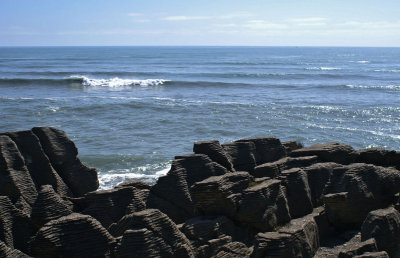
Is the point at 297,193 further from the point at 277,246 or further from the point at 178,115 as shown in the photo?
the point at 178,115

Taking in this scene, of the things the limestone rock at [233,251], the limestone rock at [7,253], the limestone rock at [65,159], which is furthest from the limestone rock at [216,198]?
the limestone rock at [65,159]

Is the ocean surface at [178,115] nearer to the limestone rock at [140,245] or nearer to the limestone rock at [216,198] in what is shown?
the limestone rock at [216,198]

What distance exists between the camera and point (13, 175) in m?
9.41

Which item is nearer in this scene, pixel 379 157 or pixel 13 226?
pixel 13 226

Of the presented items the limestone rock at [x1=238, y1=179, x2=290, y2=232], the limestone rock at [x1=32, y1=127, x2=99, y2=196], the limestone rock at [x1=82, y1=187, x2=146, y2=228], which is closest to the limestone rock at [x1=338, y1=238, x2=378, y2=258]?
the limestone rock at [x1=238, y1=179, x2=290, y2=232]

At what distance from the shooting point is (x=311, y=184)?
1013 cm

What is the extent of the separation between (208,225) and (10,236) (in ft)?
10.8

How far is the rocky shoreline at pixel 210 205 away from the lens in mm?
7371

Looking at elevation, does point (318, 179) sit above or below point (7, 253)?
above

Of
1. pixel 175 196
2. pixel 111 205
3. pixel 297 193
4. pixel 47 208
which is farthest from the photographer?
pixel 175 196

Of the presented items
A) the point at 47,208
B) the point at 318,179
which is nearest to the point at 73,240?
the point at 47,208

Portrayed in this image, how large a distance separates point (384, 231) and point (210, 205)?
2902 millimetres

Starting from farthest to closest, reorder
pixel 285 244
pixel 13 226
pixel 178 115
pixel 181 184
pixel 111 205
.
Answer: pixel 178 115
pixel 181 184
pixel 111 205
pixel 13 226
pixel 285 244

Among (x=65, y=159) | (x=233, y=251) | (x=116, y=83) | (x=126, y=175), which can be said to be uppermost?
(x=65, y=159)
